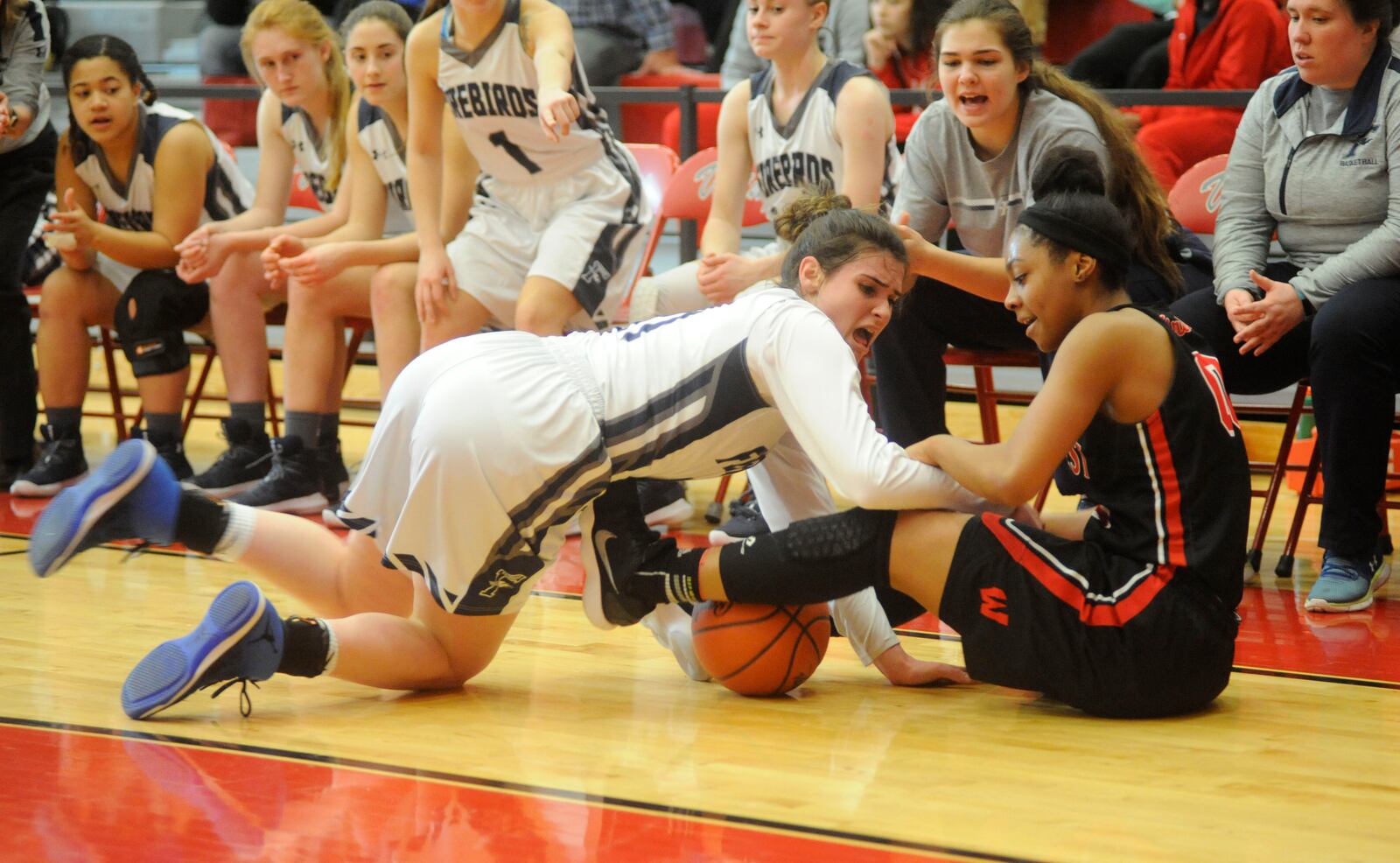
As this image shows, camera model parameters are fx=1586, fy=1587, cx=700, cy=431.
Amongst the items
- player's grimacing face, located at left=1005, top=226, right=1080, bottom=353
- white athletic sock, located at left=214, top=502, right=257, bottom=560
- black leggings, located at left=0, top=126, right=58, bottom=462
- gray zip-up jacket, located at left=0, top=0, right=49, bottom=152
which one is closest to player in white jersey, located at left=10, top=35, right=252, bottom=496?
black leggings, located at left=0, top=126, right=58, bottom=462

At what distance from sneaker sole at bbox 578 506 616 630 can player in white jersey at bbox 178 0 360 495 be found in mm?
2600

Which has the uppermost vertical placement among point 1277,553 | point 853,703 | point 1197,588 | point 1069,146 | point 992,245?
point 1069,146

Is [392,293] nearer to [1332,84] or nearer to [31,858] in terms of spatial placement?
[1332,84]

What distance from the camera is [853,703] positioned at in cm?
306

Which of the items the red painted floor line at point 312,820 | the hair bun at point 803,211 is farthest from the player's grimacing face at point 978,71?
the red painted floor line at point 312,820

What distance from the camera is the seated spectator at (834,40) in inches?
278

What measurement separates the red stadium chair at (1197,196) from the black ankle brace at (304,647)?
9.84ft

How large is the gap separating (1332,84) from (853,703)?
2.20 meters

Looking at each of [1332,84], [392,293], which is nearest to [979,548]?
[1332,84]

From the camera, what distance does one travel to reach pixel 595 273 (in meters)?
4.94

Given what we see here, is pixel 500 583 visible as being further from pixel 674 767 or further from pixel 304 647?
pixel 674 767

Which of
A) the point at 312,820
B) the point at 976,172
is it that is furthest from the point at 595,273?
the point at 312,820

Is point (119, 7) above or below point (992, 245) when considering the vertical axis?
above

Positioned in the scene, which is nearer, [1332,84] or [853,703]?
[853,703]
